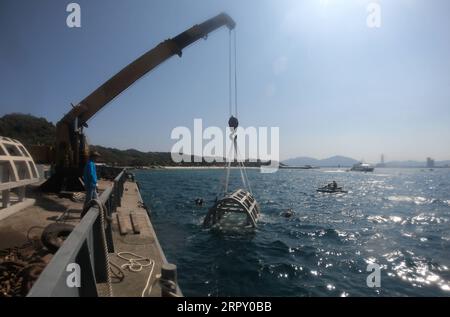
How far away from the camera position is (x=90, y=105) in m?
20.2

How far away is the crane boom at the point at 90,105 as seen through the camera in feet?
63.1

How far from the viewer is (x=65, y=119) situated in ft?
64.8

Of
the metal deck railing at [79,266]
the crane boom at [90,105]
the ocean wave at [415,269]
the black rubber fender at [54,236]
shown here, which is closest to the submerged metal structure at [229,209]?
the ocean wave at [415,269]

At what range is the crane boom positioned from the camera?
63.1ft

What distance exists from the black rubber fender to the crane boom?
11.6m

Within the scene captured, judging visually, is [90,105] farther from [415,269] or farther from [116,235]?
[415,269]

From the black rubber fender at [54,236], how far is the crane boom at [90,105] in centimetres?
1164

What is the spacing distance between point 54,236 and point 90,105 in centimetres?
1406

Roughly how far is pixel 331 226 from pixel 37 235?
19886 millimetres

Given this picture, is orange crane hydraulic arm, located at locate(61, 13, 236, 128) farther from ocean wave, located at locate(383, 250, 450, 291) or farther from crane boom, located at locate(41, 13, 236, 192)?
ocean wave, located at locate(383, 250, 450, 291)

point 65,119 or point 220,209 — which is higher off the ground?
point 65,119
